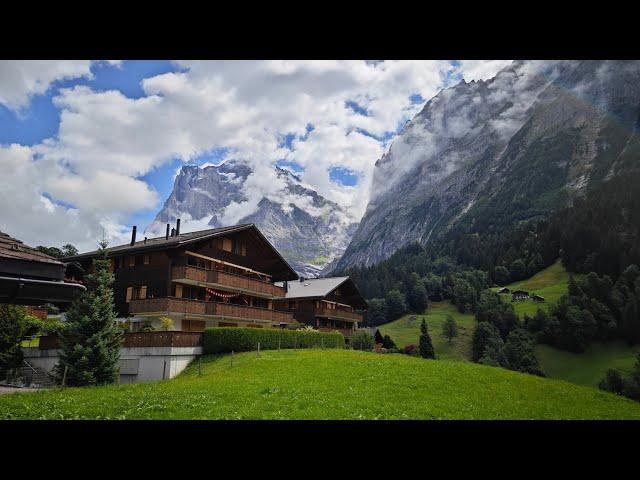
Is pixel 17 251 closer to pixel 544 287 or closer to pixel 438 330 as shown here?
pixel 438 330

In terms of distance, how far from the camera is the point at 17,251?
20.1ft

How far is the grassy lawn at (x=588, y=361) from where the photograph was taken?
83625 millimetres

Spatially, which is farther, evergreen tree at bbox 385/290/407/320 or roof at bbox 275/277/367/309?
evergreen tree at bbox 385/290/407/320

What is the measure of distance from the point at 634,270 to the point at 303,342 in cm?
10219

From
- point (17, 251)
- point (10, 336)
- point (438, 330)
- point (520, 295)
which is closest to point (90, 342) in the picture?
point (10, 336)

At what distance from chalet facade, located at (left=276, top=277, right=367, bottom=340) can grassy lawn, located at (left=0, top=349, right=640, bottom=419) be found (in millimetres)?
34660

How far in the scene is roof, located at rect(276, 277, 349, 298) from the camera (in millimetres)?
65625

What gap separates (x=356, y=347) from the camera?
65062 mm

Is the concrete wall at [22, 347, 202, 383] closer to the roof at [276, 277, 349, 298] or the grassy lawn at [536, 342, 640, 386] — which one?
the roof at [276, 277, 349, 298]

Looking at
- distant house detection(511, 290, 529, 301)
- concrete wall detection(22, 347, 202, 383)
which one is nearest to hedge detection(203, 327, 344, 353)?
concrete wall detection(22, 347, 202, 383)
